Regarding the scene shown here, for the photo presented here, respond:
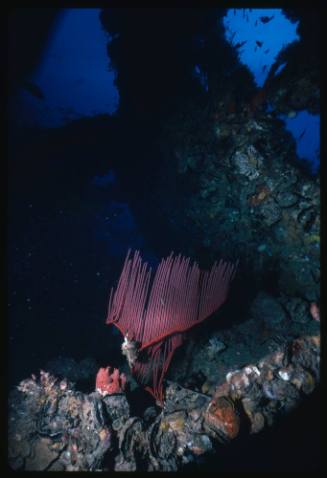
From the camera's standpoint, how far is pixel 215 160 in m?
6.40

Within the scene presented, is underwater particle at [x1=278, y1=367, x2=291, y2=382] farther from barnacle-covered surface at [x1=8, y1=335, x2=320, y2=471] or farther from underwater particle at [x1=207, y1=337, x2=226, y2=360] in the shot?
underwater particle at [x1=207, y1=337, x2=226, y2=360]

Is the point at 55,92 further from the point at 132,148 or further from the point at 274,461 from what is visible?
the point at 274,461

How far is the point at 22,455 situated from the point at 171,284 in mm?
2909

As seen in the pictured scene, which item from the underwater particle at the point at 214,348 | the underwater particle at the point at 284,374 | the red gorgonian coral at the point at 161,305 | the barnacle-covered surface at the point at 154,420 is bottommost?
the barnacle-covered surface at the point at 154,420

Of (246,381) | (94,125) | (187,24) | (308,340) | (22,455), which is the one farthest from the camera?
(94,125)

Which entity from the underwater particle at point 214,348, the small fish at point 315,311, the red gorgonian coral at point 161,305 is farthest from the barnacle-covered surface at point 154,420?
the underwater particle at point 214,348

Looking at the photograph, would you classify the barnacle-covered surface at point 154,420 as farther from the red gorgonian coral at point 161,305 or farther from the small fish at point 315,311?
the red gorgonian coral at point 161,305

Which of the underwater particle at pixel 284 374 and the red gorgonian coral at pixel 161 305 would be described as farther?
the red gorgonian coral at pixel 161 305

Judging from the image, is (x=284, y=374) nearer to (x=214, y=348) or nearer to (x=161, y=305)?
(x=214, y=348)

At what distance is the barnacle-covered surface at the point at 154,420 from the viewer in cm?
331

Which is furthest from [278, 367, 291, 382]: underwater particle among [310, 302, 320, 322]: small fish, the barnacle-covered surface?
[310, 302, 320, 322]: small fish

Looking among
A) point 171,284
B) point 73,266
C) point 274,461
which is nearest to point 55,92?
point 73,266

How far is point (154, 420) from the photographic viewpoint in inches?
153

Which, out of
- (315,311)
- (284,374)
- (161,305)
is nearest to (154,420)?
(161,305)
